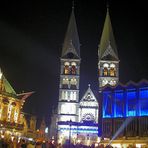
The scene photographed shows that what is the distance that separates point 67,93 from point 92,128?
37.3 ft

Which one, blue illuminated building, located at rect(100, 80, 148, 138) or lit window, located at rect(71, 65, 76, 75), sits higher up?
lit window, located at rect(71, 65, 76, 75)

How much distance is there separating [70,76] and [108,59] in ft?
39.1

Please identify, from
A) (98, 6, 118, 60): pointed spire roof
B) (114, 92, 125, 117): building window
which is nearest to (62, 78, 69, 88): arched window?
(98, 6, 118, 60): pointed spire roof

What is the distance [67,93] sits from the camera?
84.6 metres

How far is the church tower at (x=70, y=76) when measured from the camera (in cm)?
8319

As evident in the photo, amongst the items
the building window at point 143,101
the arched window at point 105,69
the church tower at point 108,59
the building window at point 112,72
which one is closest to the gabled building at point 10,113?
the building window at point 143,101

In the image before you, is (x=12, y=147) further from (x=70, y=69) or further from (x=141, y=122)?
(x=70, y=69)

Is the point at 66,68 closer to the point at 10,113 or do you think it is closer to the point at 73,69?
the point at 73,69

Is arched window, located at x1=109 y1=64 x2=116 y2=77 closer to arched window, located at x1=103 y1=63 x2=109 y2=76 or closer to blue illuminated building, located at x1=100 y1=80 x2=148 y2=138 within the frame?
arched window, located at x1=103 y1=63 x2=109 y2=76

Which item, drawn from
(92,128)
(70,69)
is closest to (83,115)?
(92,128)

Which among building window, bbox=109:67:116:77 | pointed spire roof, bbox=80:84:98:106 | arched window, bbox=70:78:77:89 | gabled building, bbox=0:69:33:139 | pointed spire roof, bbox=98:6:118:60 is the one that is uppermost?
pointed spire roof, bbox=98:6:118:60

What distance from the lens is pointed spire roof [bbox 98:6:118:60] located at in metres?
89.8

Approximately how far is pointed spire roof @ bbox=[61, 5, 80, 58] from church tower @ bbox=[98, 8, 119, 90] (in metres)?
7.01

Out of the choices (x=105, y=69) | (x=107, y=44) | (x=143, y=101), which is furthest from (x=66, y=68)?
(x=143, y=101)
